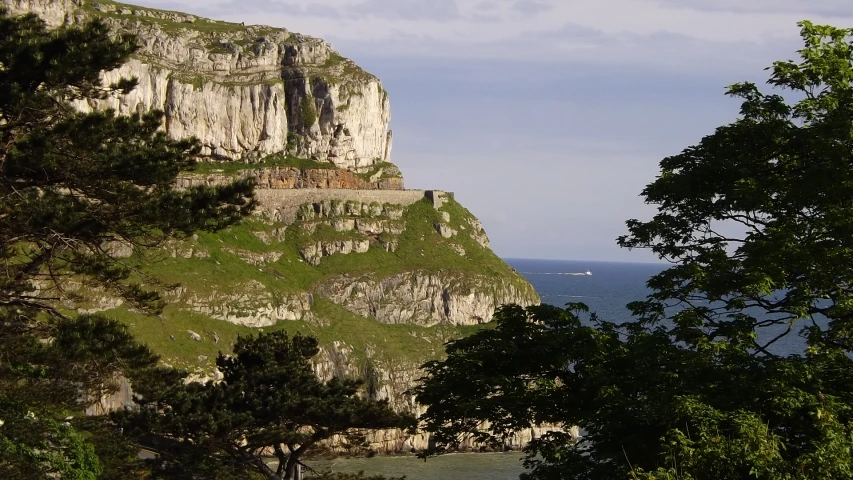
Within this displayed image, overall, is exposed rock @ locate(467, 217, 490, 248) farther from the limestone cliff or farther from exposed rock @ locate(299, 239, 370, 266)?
exposed rock @ locate(299, 239, 370, 266)

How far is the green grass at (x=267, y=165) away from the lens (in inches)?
4515

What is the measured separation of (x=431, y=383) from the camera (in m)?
23.3

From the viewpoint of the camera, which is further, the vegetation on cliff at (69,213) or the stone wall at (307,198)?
the stone wall at (307,198)

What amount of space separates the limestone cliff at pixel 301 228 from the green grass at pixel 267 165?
0.30 m

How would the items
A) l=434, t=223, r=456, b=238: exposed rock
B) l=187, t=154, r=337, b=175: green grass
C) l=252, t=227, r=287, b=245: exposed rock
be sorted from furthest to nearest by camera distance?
l=434, t=223, r=456, b=238: exposed rock < l=187, t=154, r=337, b=175: green grass < l=252, t=227, r=287, b=245: exposed rock

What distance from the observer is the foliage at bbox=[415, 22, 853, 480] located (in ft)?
55.3

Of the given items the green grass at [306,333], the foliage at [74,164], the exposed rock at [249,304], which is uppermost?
the foliage at [74,164]

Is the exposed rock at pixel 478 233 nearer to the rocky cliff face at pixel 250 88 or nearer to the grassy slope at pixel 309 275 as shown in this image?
the grassy slope at pixel 309 275

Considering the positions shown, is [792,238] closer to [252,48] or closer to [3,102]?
[3,102]

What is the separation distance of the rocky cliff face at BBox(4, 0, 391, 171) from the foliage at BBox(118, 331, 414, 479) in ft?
264

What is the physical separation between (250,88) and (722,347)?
111 meters

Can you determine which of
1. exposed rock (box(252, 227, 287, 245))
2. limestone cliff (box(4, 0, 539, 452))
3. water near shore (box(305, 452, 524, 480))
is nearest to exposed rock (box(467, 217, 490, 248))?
limestone cliff (box(4, 0, 539, 452))

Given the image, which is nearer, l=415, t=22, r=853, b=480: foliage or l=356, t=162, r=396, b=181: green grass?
l=415, t=22, r=853, b=480: foliage

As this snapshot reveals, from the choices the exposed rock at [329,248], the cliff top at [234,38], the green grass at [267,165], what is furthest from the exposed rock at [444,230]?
the cliff top at [234,38]
